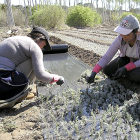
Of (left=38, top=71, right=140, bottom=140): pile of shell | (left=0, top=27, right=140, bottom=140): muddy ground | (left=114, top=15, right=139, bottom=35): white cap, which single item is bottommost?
(left=0, top=27, right=140, bottom=140): muddy ground

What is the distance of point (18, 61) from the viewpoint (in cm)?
226

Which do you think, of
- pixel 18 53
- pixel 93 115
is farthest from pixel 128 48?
pixel 18 53

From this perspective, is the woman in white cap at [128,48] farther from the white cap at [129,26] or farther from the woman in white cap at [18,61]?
the woman in white cap at [18,61]

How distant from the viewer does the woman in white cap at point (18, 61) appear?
6.91 feet

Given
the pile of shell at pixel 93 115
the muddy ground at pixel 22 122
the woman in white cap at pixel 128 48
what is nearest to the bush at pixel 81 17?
the woman in white cap at pixel 128 48

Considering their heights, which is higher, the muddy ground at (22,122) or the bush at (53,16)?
the bush at (53,16)

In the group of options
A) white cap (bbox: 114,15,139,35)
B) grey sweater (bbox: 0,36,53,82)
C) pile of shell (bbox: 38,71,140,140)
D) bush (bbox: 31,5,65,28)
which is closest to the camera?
pile of shell (bbox: 38,71,140,140)

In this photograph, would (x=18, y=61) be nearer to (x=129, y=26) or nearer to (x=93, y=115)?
(x=93, y=115)

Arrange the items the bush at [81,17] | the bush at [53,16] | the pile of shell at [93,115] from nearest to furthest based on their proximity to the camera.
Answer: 1. the pile of shell at [93,115]
2. the bush at [53,16]
3. the bush at [81,17]

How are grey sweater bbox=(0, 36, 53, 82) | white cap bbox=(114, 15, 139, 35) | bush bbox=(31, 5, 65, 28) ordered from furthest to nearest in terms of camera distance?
1. bush bbox=(31, 5, 65, 28)
2. white cap bbox=(114, 15, 139, 35)
3. grey sweater bbox=(0, 36, 53, 82)

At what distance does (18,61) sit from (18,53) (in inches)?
5.5

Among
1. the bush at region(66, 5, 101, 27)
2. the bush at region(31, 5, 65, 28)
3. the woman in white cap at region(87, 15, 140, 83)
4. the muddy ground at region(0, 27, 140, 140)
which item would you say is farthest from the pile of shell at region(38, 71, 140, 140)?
the bush at region(66, 5, 101, 27)

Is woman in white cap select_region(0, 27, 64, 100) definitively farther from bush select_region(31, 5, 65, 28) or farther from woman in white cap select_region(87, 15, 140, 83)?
bush select_region(31, 5, 65, 28)

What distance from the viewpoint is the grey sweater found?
6.91 feet
